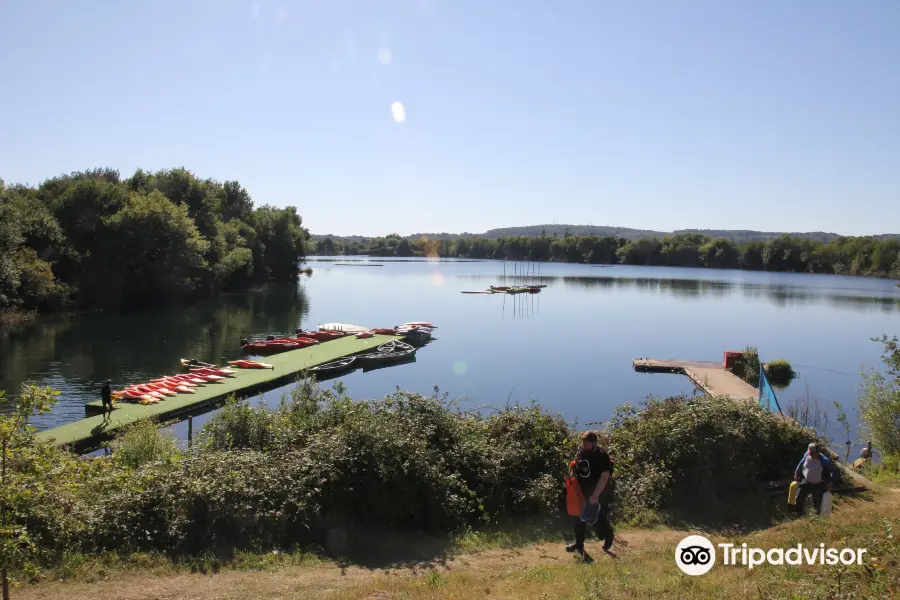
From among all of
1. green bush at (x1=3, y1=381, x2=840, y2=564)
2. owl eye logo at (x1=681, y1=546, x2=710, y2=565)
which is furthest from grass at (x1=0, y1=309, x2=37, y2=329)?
owl eye logo at (x1=681, y1=546, x2=710, y2=565)

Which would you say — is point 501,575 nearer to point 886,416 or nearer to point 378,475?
point 378,475

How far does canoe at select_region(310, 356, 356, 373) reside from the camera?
3341 cm

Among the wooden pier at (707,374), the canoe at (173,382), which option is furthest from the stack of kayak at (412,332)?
the canoe at (173,382)

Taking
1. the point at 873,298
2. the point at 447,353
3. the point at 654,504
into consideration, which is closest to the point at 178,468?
the point at 654,504

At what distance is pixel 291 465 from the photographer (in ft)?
30.6

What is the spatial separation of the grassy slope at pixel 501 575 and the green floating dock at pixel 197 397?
20.1 ft

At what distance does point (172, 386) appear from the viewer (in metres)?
26.1

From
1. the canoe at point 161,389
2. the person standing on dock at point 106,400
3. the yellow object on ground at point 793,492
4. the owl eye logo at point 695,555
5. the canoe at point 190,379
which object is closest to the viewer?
the owl eye logo at point 695,555

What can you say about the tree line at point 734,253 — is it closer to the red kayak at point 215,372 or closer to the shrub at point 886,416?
the red kayak at point 215,372

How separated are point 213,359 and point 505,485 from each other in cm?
2902

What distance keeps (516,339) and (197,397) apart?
2751 cm

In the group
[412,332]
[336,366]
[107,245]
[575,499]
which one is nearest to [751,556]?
[575,499]

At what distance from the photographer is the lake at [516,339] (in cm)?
3033

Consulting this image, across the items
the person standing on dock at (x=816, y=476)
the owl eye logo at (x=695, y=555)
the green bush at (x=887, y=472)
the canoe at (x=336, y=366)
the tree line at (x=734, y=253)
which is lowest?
the canoe at (x=336, y=366)
